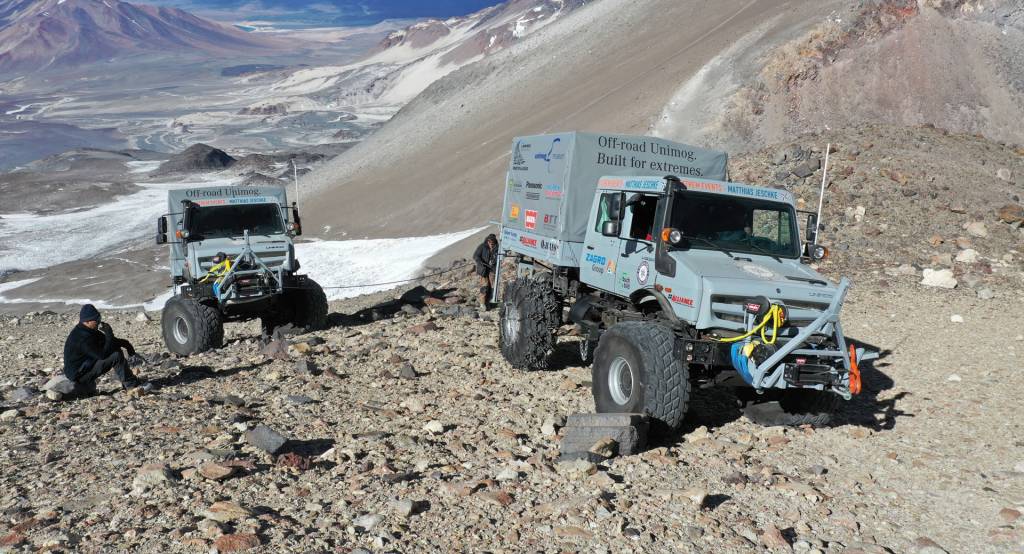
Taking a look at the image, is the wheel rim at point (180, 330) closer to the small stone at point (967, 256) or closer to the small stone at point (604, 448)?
the small stone at point (604, 448)

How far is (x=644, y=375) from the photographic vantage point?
819cm

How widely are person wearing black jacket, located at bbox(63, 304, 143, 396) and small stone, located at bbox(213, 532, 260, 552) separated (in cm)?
558

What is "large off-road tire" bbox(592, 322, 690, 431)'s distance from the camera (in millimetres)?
8078

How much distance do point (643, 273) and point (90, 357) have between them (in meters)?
6.69

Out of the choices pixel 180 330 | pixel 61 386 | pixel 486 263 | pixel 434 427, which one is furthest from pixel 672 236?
pixel 180 330

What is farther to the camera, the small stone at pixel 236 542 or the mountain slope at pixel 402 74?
the mountain slope at pixel 402 74

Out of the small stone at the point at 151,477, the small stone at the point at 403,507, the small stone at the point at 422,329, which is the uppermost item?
the small stone at the point at 422,329

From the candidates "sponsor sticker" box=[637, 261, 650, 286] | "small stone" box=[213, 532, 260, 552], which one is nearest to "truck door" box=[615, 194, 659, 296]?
"sponsor sticker" box=[637, 261, 650, 286]

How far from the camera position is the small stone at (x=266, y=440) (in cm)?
789

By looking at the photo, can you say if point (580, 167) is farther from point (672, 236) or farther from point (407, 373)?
point (407, 373)

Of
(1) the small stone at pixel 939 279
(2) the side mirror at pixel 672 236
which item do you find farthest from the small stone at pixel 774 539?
(1) the small stone at pixel 939 279

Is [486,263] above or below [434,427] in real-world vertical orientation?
above

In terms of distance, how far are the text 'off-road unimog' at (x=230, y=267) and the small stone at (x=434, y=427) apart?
6.50 meters

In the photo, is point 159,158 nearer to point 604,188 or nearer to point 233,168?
point 233,168
